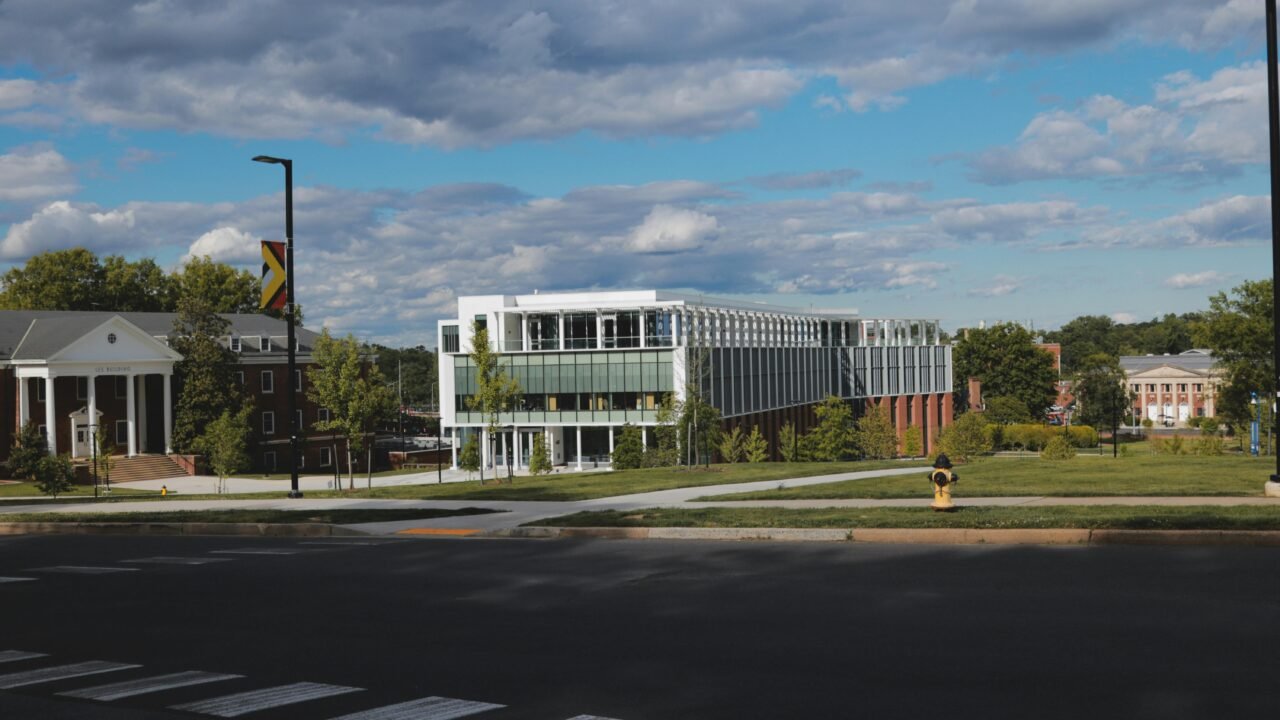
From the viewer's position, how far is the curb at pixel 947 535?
569 inches

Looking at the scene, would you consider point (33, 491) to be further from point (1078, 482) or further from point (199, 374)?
point (1078, 482)

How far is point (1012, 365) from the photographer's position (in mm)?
125938

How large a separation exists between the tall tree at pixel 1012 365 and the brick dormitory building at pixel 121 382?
7218cm

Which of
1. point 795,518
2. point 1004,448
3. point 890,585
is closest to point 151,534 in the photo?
point 795,518

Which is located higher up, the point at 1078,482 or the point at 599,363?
the point at 599,363

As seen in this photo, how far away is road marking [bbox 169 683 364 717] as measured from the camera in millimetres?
8266

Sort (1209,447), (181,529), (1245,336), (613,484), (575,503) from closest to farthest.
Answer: (181,529) < (575,503) < (613,484) < (1209,447) < (1245,336)

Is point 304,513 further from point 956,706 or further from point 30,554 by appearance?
point 956,706

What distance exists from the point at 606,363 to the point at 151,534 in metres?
50.6

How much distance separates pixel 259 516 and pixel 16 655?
42.8 feet

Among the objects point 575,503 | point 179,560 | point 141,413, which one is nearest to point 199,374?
point 141,413

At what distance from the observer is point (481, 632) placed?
35.9 feet

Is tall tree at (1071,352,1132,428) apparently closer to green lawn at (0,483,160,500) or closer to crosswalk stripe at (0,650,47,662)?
green lawn at (0,483,160,500)

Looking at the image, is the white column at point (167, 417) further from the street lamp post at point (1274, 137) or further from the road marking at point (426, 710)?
the road marking at point (426, 710)
